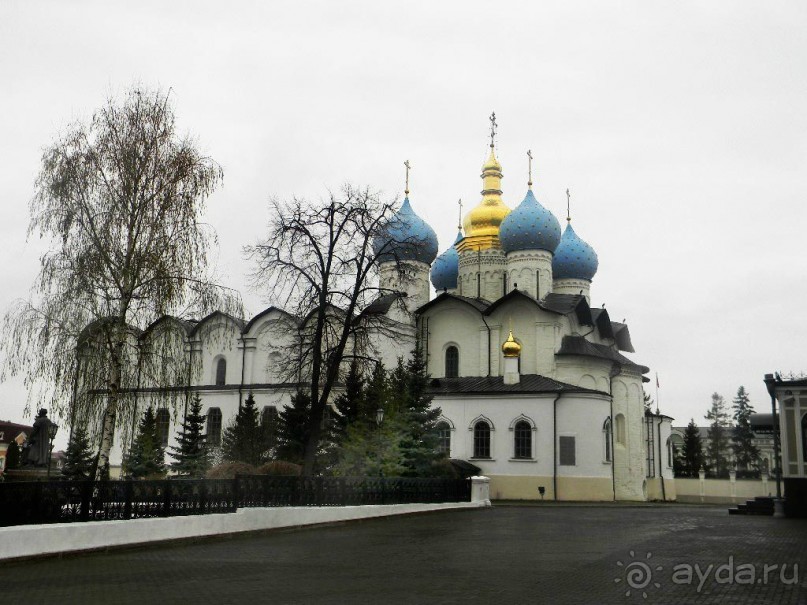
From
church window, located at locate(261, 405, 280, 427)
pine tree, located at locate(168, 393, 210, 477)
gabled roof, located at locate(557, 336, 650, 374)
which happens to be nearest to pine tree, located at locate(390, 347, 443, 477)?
gabled roof, located at locate(557, 336, 650, 374)

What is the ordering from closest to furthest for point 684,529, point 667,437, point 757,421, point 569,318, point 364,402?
point 684,529, point 757,421, point 364,402, point 569,318, point 667,437

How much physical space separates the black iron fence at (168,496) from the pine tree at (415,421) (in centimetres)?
459

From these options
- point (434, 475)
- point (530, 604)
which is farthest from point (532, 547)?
point (434, 475)

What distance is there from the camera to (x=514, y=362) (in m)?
34.3

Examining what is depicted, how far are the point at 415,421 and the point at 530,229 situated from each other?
1471 cm

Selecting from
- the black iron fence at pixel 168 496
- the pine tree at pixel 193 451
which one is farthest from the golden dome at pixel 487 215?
the black iron fence at pixel 168 496

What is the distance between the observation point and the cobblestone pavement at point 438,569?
8031 millimetres

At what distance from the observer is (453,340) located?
37.1 meters

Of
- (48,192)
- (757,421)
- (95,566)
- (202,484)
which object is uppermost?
(48,192)

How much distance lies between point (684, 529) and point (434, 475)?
35.1ft

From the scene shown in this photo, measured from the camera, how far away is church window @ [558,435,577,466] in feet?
105

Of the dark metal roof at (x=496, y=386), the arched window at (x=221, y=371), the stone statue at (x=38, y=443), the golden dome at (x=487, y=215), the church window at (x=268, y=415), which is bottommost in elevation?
the stone statue at (x=38, y=443)

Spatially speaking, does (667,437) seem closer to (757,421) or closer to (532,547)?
(757,421)

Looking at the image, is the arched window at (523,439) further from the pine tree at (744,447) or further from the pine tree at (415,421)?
the pine tree at (744,447)
